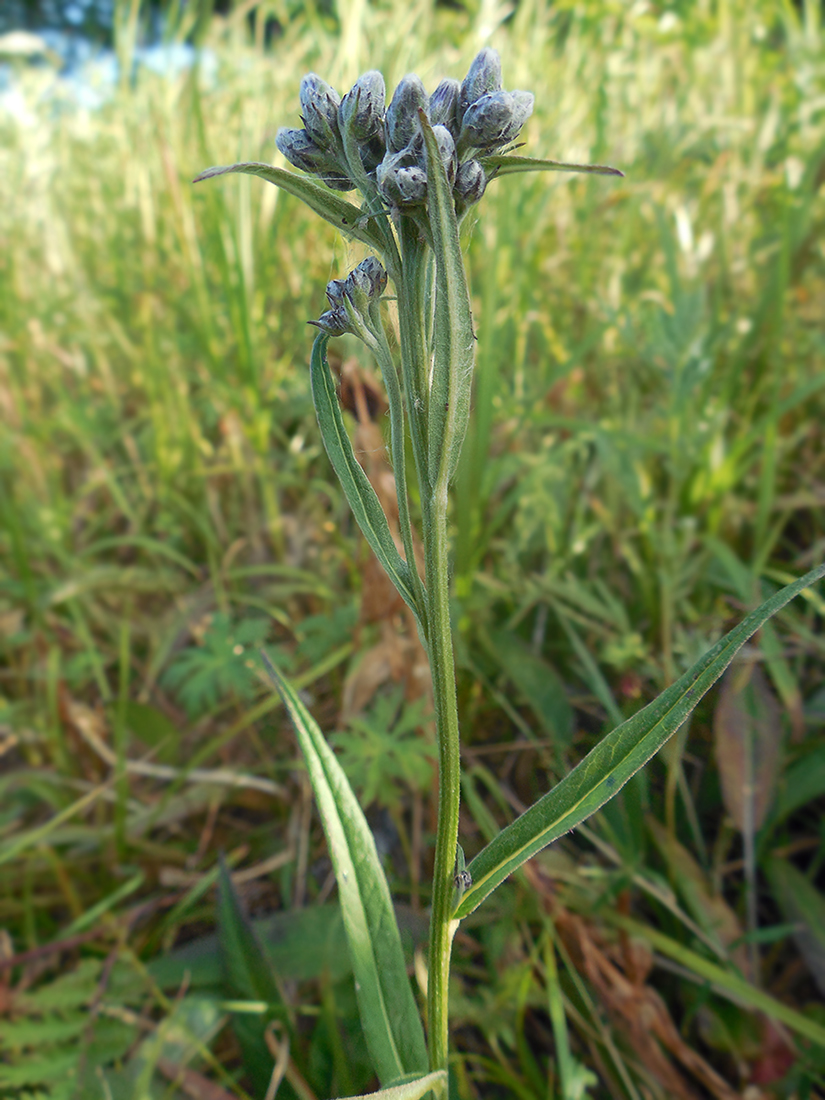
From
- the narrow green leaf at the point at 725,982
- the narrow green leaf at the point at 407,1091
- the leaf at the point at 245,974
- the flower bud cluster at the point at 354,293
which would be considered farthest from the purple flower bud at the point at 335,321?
the narrow green leaf at the point at 725,982

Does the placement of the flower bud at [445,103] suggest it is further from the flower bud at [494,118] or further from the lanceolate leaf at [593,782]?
the lanceolate leaf at [593,782]

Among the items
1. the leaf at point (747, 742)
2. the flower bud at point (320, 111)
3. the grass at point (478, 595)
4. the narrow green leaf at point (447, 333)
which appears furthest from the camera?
the leaf at point (747, 742)

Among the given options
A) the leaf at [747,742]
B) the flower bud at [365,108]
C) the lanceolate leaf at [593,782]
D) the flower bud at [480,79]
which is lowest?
the leaf at [747,742]

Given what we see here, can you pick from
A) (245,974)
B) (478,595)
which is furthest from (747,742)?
(245,974)

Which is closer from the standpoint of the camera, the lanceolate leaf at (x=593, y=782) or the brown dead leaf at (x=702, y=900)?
the lanceolate leaf at (x=593, y=782)

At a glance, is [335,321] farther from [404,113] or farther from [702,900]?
[702,900]

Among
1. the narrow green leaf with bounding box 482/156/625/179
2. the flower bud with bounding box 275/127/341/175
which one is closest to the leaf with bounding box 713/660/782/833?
the narrow green leaf with bounding box 482/156/625/179

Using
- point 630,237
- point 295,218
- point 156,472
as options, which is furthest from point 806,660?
point 295,218
